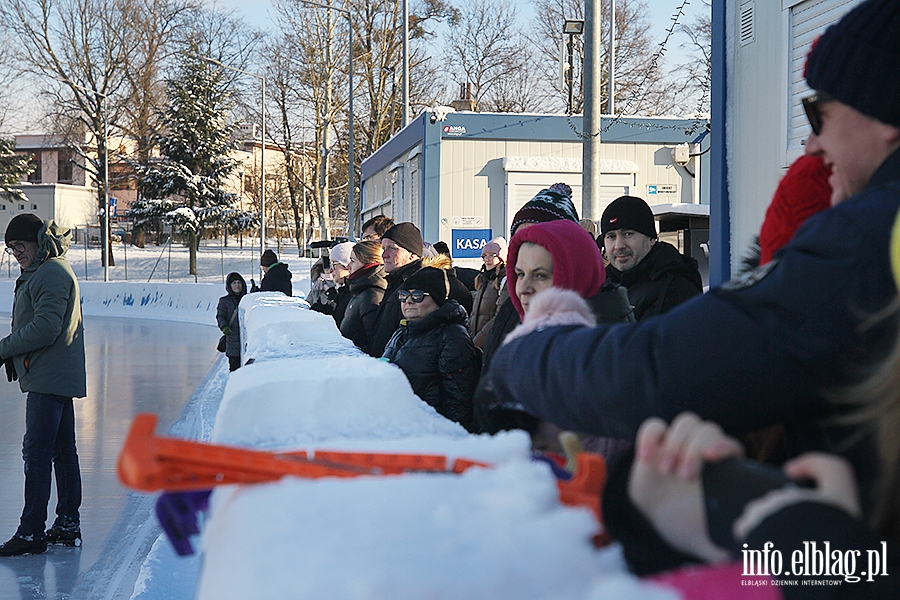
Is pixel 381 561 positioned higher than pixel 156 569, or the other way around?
pixel 381 561

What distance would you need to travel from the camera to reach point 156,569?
15.0 ft

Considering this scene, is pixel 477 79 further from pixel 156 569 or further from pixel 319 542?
pixel 319 542

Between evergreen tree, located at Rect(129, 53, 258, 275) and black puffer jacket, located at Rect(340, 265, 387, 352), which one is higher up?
evergreen tree, located at Rect(129, 53, 258, 275)

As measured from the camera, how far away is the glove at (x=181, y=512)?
116cm

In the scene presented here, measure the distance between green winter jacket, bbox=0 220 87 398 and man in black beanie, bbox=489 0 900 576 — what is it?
467cm

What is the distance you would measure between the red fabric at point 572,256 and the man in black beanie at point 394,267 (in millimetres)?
3070

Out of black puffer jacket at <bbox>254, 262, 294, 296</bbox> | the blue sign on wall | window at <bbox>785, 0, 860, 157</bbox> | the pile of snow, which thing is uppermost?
window at <bbox>785, 0, 860, 157</bbox>

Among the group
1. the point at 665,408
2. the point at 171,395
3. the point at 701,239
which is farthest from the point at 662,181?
the point at 665,408

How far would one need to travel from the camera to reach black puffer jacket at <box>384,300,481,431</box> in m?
4.08

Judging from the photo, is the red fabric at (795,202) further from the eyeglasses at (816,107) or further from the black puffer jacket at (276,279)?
the black puffer jacket at (276,279)

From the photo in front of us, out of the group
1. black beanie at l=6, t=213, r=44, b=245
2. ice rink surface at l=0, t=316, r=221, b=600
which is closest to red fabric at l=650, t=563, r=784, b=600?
ice rink surface at l=0, t=316, r=221, b=600

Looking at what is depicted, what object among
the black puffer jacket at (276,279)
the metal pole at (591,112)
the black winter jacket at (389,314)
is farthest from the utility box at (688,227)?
the black winter jacket at (389,314)

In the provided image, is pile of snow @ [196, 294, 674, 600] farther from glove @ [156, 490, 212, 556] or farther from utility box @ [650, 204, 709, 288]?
utility box @ [650, 204, 709, 288]

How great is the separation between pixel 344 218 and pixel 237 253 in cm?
1671
